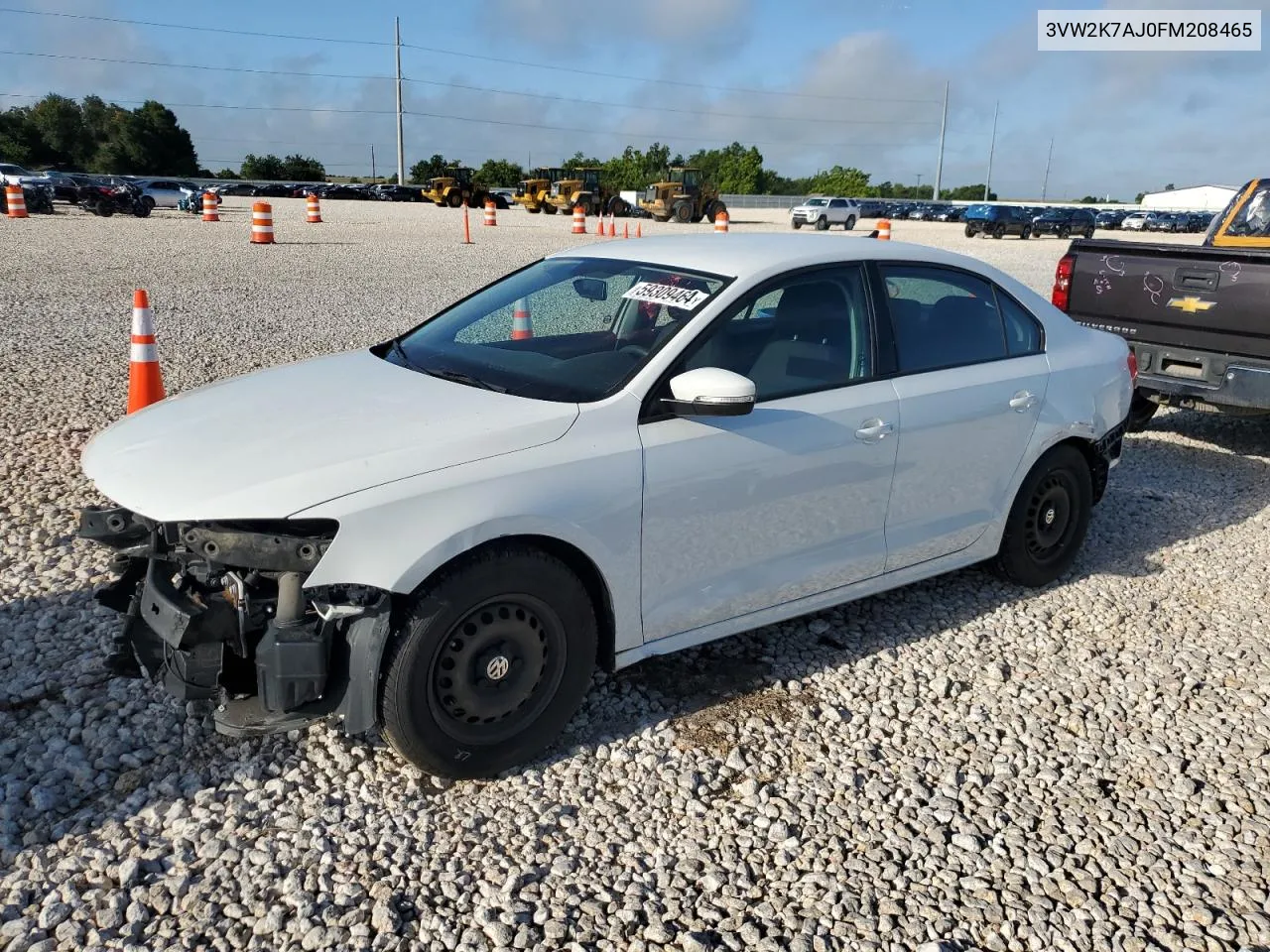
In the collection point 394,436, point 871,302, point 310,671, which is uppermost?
point 871,302

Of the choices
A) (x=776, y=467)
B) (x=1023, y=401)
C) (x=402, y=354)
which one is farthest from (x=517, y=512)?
(x=1023, y=401)

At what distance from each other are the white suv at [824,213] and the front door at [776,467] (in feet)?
141

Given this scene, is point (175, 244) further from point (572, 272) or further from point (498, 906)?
point (498, 906)

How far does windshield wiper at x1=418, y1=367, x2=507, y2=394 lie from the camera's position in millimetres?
3516

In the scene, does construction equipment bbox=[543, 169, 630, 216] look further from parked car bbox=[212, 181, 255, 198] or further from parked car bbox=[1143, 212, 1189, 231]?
parked car bbox=[1143, 212, 1189, 231]

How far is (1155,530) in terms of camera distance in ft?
19.2

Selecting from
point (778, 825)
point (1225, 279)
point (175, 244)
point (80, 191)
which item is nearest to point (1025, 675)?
point (778, 825)

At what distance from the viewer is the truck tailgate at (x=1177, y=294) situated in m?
6.60

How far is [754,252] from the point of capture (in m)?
3.99

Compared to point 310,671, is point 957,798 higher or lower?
lower

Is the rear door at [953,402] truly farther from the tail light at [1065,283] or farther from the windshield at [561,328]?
the tail light at [1065,283]

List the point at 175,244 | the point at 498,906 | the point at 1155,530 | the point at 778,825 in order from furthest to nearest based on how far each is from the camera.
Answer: the point at 175,244, the point at 1155,530, the point at 778,825, the point at 498,906

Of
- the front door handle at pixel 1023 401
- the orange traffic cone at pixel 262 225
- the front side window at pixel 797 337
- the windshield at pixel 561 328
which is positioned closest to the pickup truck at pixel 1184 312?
the front door handle at pixel 1023 401

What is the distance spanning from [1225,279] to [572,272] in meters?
4.89
